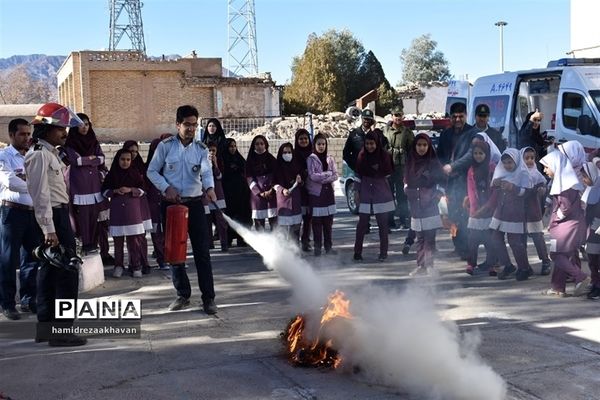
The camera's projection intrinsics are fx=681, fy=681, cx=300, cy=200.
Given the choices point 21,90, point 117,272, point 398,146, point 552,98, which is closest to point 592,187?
point 398,146

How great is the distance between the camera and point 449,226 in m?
9.39

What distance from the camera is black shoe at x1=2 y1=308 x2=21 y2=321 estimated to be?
672 cm

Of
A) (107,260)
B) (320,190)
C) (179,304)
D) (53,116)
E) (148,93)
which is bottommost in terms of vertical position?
(179,304)

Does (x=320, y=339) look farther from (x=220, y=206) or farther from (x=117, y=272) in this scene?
(x=220, y=206)

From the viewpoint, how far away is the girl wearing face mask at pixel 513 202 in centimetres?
786

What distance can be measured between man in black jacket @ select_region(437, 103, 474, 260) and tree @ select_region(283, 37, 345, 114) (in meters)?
34.5

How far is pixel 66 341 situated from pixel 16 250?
52.8 inches

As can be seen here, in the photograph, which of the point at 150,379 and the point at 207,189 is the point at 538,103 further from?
the point at 150,379

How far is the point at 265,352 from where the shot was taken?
217 inches

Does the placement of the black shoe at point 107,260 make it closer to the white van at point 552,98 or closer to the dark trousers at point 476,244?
the dark trousers at point 476,244

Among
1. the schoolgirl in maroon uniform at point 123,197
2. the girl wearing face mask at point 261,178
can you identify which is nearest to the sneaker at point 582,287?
the girl wearing face mask at point 261,178

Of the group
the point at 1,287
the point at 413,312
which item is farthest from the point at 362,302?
the point at 1,287

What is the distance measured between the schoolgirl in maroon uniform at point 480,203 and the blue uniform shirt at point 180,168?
11.2 feet

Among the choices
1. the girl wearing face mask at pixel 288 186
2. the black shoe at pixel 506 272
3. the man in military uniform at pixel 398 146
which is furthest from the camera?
the man in military uniform at pixel 398 146
